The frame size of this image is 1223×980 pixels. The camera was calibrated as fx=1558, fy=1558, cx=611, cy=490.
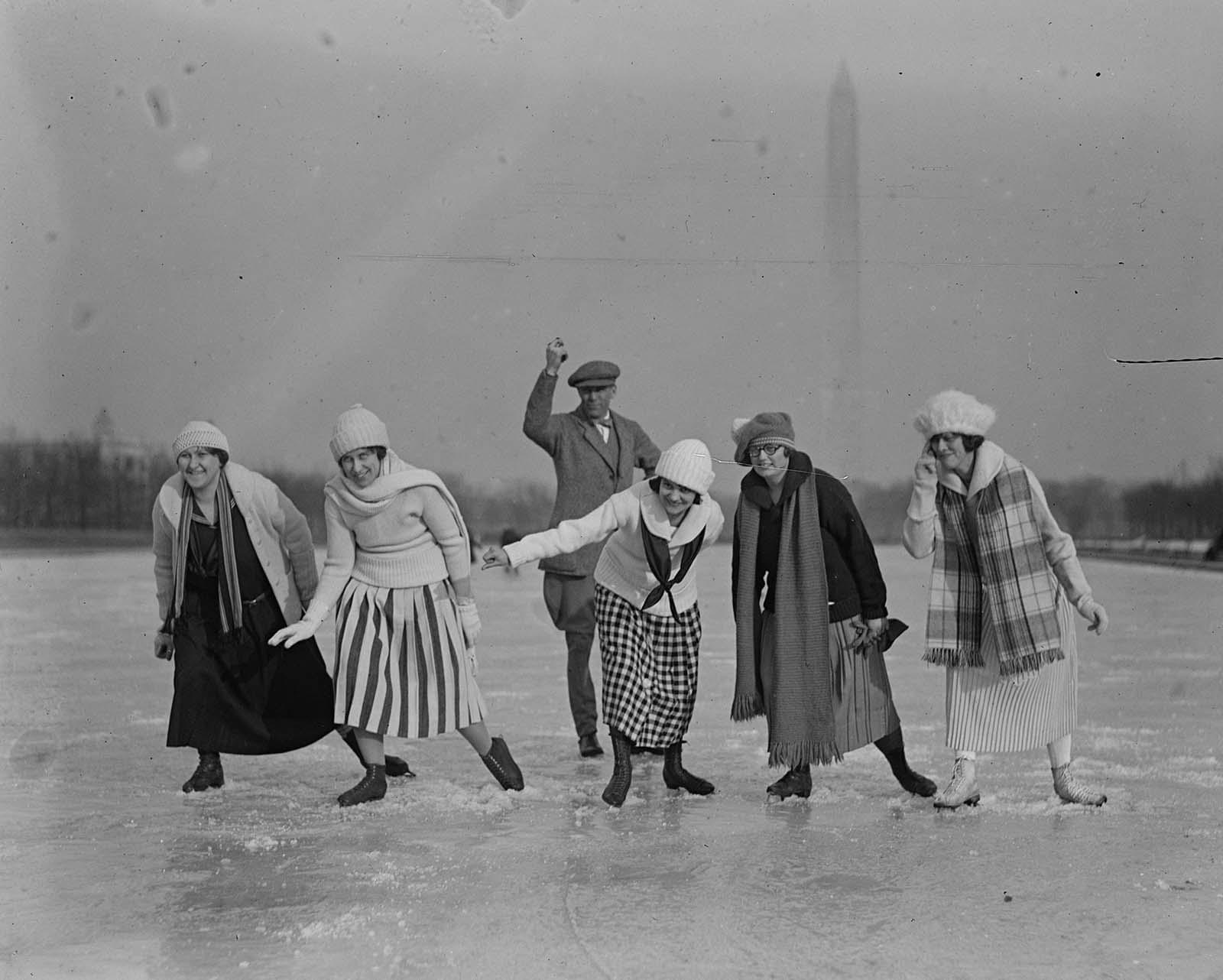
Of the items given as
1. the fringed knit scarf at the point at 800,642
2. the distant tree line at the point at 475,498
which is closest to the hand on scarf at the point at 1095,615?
the distant tree line at the point at 475,498

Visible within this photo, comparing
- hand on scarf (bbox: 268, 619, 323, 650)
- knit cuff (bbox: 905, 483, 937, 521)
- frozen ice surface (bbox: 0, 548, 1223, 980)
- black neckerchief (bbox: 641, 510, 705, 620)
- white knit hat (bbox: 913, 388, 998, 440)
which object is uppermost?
white knit hat (bbox: 913, 388, 998, 440)

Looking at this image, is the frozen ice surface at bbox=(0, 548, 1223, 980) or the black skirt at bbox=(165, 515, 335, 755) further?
the black skirt at bbox=(165, 515, 335, 755)

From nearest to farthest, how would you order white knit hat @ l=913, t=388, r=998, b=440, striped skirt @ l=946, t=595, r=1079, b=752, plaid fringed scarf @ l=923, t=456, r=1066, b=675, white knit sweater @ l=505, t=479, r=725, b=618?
white knit hat @ l=913, t=388, r=998, b=440, plaid fringed scarf @ l=923, t=456, r=1066, b=675, striped skirt @ l=946, t=595, r=1079, b=752, white knit sweater @ l=505, t=479, r=725, b=618

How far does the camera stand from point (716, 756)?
5836 millimetres

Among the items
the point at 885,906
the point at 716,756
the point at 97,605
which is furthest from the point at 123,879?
the point at 97,605

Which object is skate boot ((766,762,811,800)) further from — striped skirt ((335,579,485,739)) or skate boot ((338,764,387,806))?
skate boot ((338,764,387,806))

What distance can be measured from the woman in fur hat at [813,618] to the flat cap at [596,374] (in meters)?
1.04

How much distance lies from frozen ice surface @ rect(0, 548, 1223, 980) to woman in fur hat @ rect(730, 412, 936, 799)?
0.20 m

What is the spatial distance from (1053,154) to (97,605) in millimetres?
8509

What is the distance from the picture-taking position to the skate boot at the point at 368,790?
493 cm

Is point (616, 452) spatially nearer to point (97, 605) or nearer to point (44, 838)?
point (44, 838)

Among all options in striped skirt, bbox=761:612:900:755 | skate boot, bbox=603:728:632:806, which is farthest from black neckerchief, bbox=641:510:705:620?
skate boot, bbox=603:728:632:806

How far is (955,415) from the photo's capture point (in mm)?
4590

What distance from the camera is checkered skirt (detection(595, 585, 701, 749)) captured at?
16.6 ft
